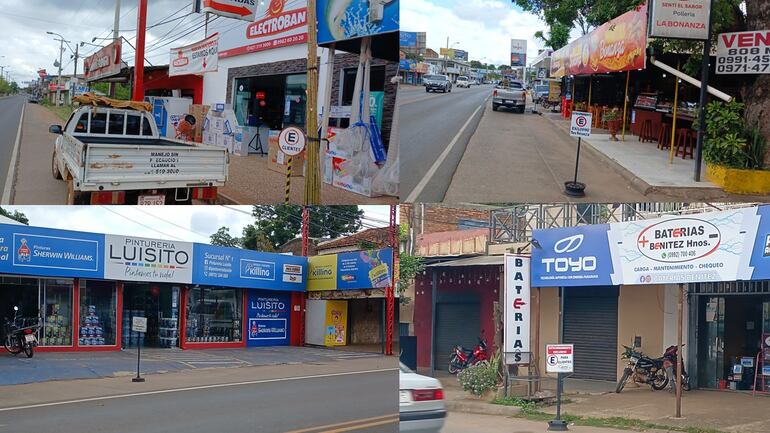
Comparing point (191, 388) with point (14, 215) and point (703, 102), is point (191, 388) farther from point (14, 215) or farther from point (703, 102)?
point (14, 215)

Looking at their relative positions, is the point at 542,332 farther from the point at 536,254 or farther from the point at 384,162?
the point at 384,162

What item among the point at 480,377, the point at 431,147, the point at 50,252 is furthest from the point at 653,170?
the point at 50,252

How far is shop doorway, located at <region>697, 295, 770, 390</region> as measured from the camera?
1353 centimetres

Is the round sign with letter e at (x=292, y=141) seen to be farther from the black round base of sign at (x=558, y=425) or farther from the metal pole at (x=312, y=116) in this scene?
the black round base of sign at (x=558, y=425)

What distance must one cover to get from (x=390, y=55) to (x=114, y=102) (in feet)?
17.7

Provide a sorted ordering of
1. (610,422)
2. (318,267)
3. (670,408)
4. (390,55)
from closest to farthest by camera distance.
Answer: (610,422), (670,408), (390,55), (318,267)

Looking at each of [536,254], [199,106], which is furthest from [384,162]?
[199,106]

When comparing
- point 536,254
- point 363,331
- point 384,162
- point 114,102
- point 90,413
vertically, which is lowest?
point 363,331

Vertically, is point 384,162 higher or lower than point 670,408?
higher

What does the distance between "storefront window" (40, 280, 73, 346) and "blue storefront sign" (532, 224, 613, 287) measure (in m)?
14.0

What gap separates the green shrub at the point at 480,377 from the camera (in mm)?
12672

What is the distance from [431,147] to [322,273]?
37.0 ft

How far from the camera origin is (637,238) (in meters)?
12.6

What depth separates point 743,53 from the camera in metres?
14.2
